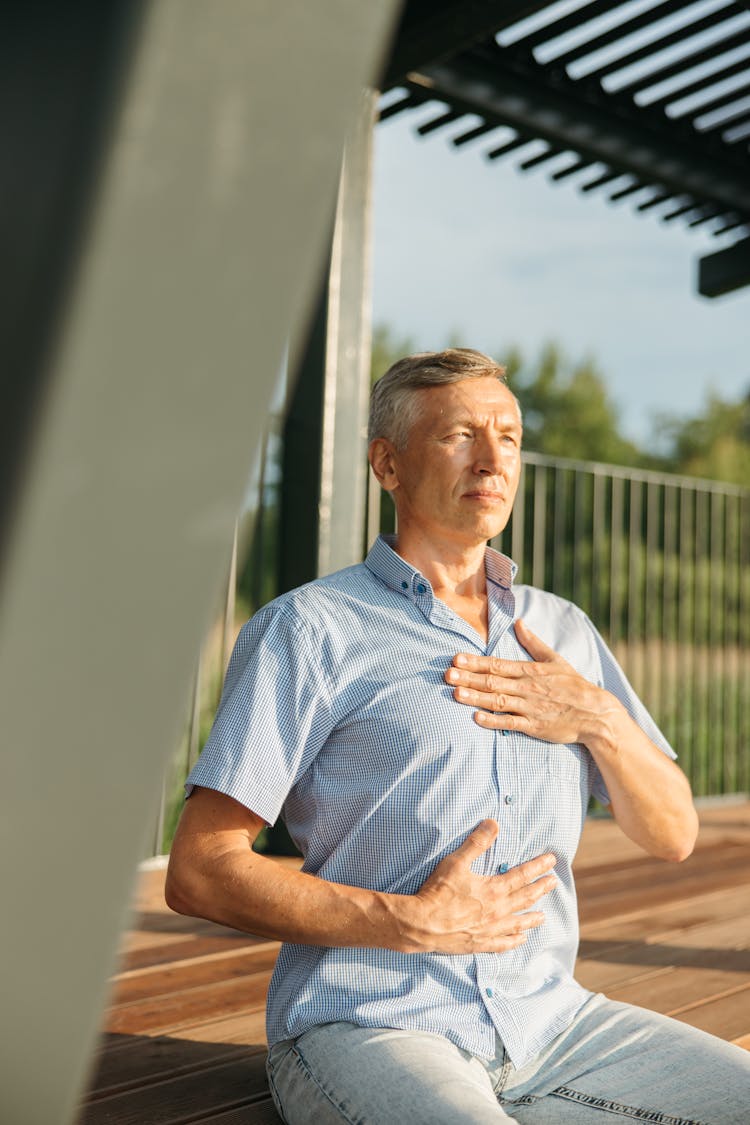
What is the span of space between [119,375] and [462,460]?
1315 mm

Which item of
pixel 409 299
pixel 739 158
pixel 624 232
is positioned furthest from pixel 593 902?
pixel 624 232

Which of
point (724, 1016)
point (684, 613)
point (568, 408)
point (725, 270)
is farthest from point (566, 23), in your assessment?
point (568, 408)

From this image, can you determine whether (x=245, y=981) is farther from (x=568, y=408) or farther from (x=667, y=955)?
(x=568, y=408)

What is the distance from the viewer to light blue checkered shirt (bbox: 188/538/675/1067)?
1.37m

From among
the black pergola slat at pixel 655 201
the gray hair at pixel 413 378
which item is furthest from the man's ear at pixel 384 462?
the black pergola slat at pixel 655 201

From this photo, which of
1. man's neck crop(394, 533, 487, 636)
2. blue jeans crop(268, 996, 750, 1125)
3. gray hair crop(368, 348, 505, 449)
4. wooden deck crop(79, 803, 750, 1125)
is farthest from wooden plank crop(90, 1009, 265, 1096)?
gray hair crop(368, 348, 505, 449)

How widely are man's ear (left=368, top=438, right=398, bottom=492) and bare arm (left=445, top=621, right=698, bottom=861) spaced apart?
31cm

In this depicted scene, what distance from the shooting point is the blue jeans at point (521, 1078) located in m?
1.22

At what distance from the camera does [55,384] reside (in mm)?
329

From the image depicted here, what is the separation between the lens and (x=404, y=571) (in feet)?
5.22

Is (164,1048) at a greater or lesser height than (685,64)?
lesser

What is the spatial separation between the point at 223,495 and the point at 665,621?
18.0 ft

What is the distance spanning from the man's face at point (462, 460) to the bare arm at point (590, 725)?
0.18m

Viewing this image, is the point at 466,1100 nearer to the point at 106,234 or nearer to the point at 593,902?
the point at 106,234
